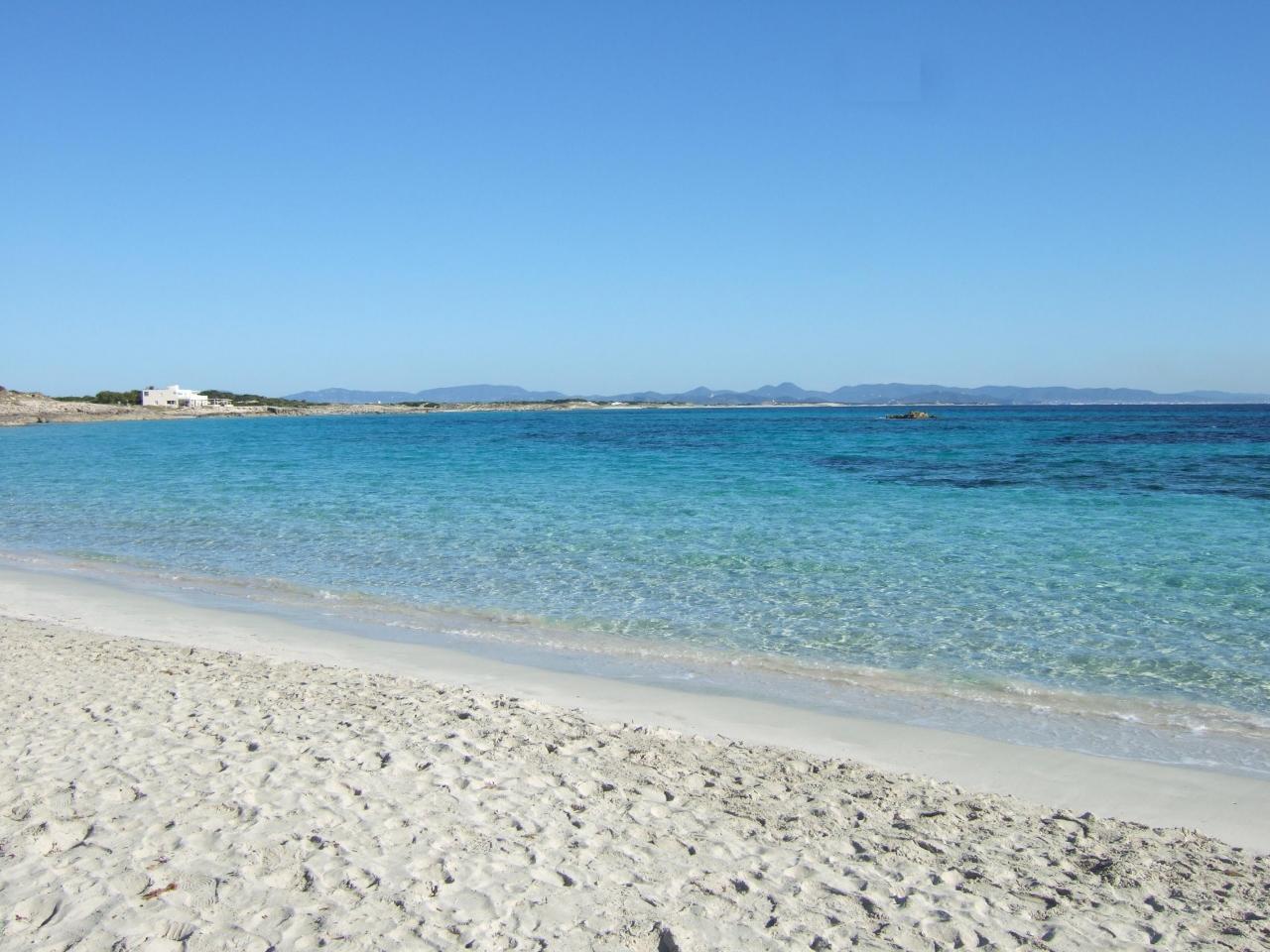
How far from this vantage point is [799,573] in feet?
42.1

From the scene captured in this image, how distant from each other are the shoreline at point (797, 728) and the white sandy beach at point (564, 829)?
0.11 feet

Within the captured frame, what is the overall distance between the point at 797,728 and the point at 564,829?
8.85 ft

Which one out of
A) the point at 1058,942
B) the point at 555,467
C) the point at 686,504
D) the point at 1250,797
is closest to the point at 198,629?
the point at 1058,942

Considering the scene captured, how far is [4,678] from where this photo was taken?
747 cm

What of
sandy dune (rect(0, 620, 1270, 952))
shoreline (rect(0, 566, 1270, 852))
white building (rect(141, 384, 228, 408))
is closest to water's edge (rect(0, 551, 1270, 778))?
shoreline (rect(0, 566, 1270, 852))

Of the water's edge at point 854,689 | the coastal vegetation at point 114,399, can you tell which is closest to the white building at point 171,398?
the coastal vegetation at point 114,399

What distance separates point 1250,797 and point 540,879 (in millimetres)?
4552

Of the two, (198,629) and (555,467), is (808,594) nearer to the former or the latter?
(198,629)

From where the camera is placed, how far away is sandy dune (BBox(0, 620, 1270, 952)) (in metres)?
3.89

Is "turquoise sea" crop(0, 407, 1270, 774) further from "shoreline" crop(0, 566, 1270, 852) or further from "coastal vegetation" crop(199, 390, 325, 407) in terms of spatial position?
"coastal vegetation" crop(199, 390, 325, 407)

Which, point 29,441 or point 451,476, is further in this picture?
point 29,441

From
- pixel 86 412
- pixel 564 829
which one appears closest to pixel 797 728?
pixel 564 829

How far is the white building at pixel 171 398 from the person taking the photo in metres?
Result: 110

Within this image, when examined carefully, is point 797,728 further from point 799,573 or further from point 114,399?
point 114,399
